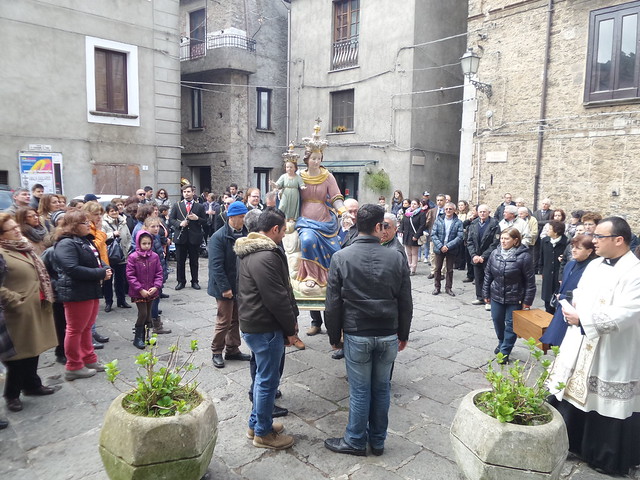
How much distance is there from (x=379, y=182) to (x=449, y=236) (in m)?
8.62

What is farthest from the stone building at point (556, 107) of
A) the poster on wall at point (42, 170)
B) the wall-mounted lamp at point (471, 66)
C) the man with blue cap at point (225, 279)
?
the poster on wall at point (42, 170)

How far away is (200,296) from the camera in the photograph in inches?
356

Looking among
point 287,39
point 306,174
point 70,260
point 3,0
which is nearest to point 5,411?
point 70,260

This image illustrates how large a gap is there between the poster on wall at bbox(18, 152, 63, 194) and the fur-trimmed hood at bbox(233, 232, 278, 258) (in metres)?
11.7

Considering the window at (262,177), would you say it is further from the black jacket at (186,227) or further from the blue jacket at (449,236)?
the blue jacket at (449,236)

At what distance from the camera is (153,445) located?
286 cm

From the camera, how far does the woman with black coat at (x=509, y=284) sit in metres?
5.67

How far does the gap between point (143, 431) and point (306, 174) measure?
4353 millimetres

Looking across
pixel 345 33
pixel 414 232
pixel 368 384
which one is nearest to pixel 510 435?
pixel 368 384

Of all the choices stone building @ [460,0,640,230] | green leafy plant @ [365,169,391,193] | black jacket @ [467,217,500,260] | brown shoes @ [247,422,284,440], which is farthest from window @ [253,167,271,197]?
brown shoes @ [247,422,284,440]

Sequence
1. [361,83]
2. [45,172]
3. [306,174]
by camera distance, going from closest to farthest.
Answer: [306,174], [45,172], [361,83]

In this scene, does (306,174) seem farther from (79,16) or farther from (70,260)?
(79,16)

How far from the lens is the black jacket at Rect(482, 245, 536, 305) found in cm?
566

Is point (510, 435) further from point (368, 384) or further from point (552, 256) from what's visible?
point (552, 256)
